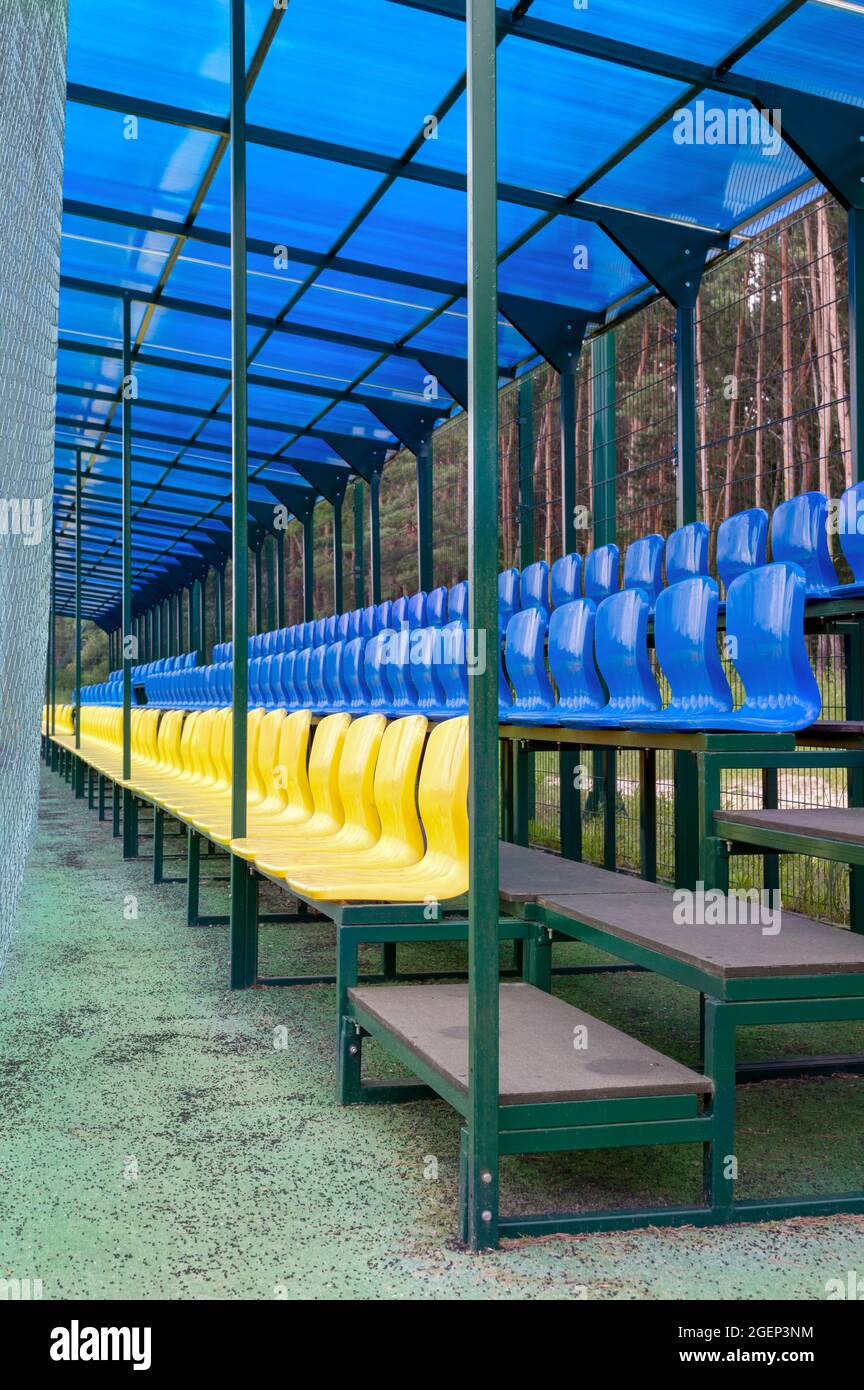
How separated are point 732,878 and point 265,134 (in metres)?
4.72

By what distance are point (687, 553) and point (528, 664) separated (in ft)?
3.04

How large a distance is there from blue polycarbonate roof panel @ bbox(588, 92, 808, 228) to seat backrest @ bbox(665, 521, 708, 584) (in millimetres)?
1890

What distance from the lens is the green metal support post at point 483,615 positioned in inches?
80.3

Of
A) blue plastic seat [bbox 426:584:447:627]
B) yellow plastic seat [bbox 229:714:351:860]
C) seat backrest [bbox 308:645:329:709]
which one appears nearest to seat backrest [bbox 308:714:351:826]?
yellow plastic seat [bbox 229:714:351:860]

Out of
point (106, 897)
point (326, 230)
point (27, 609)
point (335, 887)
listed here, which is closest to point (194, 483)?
point (326, 230)

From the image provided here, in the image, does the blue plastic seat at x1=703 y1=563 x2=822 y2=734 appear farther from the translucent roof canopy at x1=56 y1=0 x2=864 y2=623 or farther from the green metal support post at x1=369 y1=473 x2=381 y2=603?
the green metal support post at x1=369 y1=473 x2=381 y2=603

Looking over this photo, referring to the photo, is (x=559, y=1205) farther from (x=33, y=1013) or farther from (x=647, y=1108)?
(x=33, y=1013)

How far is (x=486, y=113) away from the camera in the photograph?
84.4 inches

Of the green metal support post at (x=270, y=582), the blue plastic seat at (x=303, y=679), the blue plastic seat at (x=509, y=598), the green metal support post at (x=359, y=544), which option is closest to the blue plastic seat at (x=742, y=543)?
the blue plastic seat at (x=509, y=598)

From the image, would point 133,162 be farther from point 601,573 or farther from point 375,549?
point 375,549

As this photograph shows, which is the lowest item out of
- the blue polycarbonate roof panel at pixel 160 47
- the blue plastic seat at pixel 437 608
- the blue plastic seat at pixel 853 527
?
the blue plastic seat at pixel 853 527

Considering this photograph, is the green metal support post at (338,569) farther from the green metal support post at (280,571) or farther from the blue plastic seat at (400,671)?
the blue plastic seat at (400,671)

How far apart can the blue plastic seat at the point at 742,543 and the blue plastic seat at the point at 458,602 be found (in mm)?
2438

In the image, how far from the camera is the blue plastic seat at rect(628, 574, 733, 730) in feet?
13.7
